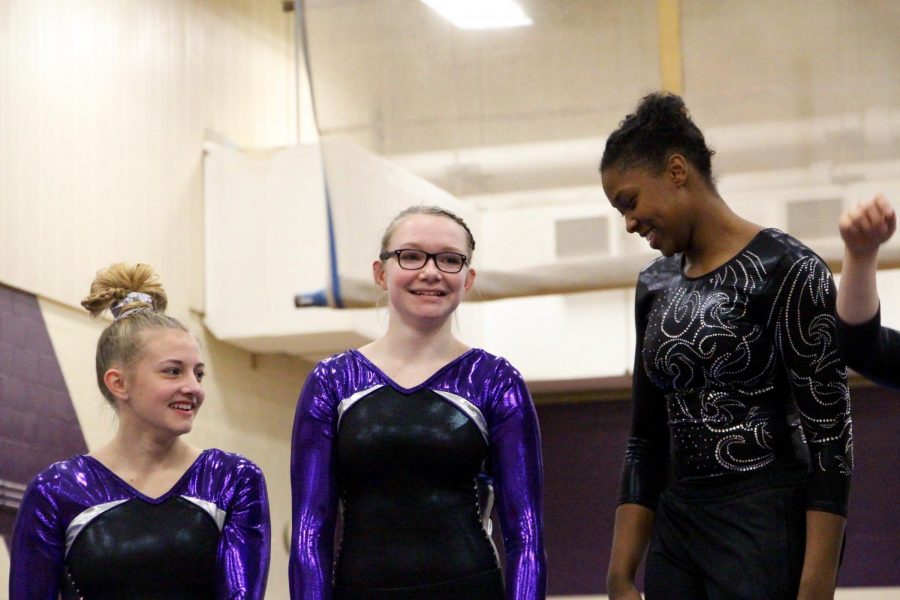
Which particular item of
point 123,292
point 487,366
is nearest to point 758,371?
point 487,366

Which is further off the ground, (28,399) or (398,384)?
(398,384)

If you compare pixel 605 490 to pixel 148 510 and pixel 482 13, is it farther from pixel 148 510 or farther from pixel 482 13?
pixel 148 510

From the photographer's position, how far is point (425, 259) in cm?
233

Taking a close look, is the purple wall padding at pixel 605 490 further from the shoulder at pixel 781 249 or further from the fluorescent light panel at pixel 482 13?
the shoulder at pixel 781 249

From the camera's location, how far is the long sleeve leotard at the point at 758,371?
1954 millimetres

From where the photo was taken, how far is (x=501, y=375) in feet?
7.63

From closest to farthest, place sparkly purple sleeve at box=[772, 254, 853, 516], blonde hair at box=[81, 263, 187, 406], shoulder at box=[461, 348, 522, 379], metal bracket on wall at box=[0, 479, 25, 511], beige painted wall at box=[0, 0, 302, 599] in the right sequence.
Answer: sparkly purple sleeve at box=[772, 254, 853, 516] → shoulder at box=[461, 348, 522, 379] → blonde hair at box=[81, 263, 187, 406] → metal bracket on wall at box=[0, 479, 25, 511] → beige painted wall at box=[0, 0, 302, 599]

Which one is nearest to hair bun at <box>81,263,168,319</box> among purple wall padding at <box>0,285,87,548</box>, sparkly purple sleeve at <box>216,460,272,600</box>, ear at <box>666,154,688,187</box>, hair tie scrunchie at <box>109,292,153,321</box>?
hair tie scrunchie at <box>109,292,153,321</box>

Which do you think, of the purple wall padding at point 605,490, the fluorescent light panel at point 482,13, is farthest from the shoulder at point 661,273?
the purple wall padding at point 605,490

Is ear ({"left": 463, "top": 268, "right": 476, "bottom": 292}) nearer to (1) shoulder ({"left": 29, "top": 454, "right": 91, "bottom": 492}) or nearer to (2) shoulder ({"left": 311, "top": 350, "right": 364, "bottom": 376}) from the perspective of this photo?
(2) shoulder ({"left": 311, "top": 350, "right": 364, "bottom": 376})

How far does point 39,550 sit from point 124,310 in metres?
0.58

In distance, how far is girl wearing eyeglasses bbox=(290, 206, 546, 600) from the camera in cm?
218

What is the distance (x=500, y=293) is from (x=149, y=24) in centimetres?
352

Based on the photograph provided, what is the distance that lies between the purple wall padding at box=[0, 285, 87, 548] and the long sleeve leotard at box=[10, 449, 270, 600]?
321 centimetres
